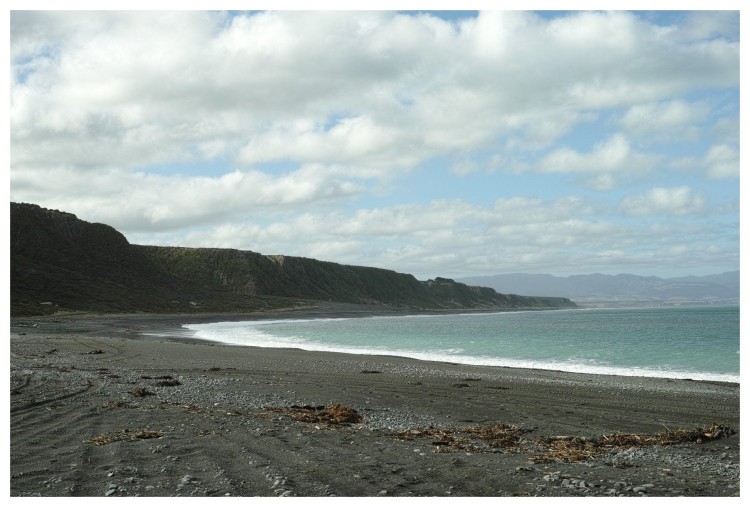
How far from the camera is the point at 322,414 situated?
40.1 feet

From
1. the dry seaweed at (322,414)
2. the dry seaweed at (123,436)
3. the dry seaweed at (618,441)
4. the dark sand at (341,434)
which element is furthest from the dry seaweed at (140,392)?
the dry seaweed at (618,441)

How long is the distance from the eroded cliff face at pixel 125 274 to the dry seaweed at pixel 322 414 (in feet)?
213

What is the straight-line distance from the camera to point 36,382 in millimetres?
16156

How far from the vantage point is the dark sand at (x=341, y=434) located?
24.0ft

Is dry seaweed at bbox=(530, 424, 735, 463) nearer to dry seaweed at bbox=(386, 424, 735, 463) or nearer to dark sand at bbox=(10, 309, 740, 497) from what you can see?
dry seaweed at bbox=(386, 424, 735, 463)

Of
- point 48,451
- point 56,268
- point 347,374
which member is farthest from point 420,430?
point 56,268

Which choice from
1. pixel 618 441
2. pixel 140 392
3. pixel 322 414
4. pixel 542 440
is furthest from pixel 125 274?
pixel 618 441

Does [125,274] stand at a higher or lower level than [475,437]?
higher

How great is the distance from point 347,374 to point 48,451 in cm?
1282

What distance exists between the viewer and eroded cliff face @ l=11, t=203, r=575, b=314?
8694 centimetres

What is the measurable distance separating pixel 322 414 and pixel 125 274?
108m

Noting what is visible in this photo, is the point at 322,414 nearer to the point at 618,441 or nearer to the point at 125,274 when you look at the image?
the point at 618,441

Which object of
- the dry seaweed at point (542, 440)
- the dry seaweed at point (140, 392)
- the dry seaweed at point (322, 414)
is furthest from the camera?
the dry seaweed at point (140, 392)

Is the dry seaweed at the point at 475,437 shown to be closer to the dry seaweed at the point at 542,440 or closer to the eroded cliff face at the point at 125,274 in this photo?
the dry seaweed at the point at 542,440
